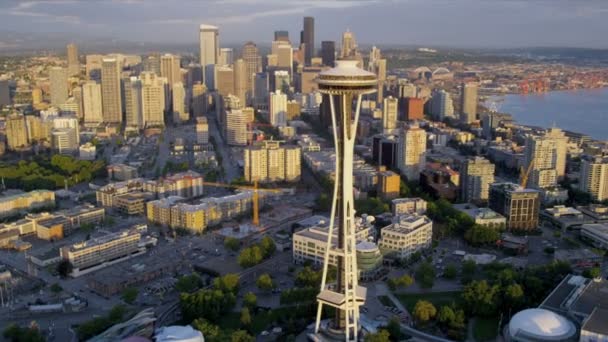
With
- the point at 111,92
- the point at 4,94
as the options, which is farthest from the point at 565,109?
the point at 4,94

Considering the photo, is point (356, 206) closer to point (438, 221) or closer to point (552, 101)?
point (438, 221)

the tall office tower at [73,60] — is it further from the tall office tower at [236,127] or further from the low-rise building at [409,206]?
the low-rise building at [409,206]

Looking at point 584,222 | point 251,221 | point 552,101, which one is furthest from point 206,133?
point 552,101

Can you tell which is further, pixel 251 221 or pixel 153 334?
pixel 251 221

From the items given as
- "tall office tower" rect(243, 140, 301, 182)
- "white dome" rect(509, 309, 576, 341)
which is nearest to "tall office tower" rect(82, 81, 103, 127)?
"tall office tower" rect(243, 140, 301, 182)

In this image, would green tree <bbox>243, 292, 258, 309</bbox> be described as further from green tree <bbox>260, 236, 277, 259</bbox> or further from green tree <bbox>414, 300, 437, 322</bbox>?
green tree <bbox>414, 300, 437, 322</bbox>
